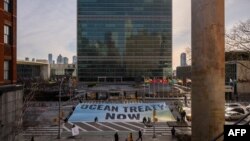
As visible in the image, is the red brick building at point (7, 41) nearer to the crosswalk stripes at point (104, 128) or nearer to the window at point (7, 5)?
the window at point (7, 5)

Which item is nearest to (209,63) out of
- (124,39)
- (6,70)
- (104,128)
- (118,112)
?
(6,70)

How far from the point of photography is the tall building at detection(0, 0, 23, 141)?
27.4 metres

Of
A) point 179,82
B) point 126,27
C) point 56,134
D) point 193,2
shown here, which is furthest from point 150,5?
point 193,2

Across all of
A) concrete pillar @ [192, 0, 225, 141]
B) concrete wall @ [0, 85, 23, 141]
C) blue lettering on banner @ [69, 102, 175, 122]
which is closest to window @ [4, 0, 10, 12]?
concrete wall @ [0, 85, 23, 141]

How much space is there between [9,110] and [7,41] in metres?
7.44

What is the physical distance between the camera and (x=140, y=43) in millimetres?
180500

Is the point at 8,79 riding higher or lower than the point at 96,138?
higher

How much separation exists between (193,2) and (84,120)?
4921 centimetres

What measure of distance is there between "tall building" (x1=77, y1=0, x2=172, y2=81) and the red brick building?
464 feet

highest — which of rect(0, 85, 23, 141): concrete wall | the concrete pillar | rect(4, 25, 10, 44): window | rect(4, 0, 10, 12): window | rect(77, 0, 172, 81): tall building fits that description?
rect(77, 0, 172, 81): tall building

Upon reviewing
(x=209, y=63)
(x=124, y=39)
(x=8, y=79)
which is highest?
(x=124, y=39)

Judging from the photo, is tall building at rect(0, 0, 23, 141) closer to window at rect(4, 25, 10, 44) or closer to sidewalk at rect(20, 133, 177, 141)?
A: window at rect(4, 25, 10, 44)

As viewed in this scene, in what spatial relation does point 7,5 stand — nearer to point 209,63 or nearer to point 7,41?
point 7,41

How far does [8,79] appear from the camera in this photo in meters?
33.2
